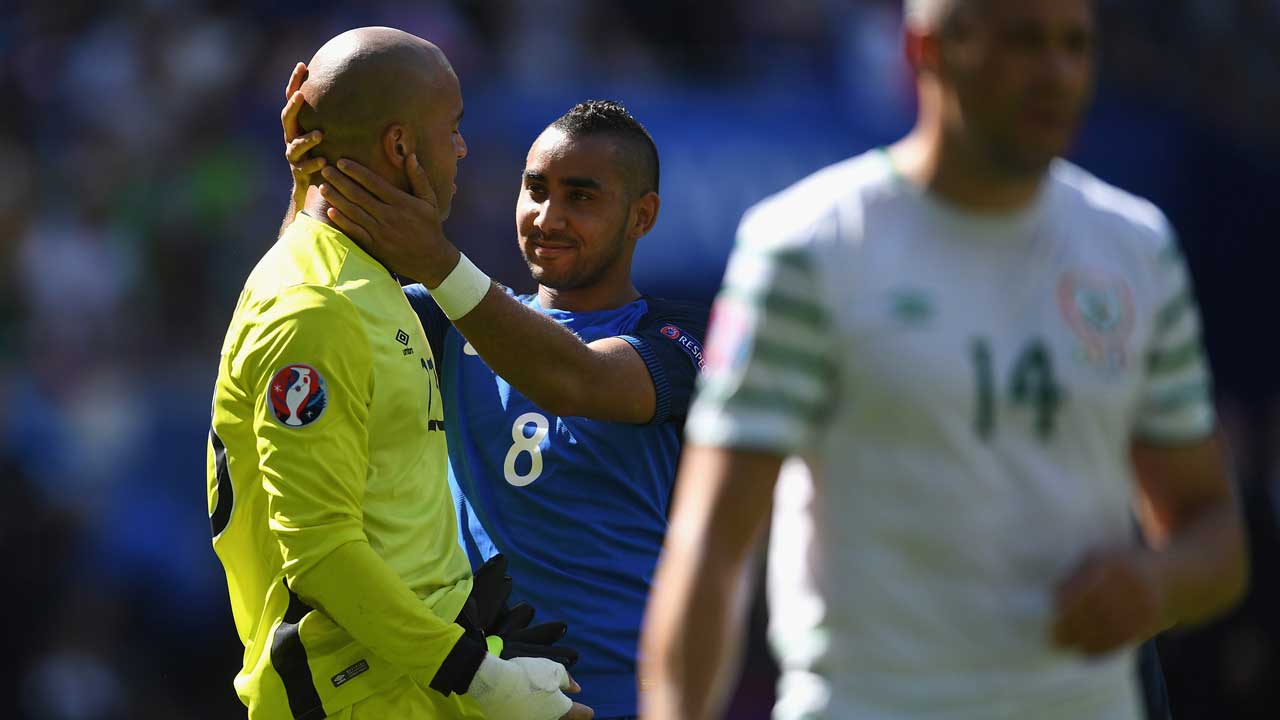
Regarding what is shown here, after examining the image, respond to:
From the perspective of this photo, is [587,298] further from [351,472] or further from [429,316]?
[351,472]

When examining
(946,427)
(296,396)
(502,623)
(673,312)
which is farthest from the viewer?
(673,312)

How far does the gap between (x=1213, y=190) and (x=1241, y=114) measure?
3.23 feet

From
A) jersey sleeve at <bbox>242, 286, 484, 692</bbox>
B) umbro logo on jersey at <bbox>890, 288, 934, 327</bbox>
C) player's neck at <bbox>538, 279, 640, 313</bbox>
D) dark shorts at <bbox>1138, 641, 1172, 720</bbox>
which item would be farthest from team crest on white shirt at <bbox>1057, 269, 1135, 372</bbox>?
player's neck at <bbox>538, 279, 640, 313</bbox>

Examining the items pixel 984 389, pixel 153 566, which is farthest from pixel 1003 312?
pixel 153 566

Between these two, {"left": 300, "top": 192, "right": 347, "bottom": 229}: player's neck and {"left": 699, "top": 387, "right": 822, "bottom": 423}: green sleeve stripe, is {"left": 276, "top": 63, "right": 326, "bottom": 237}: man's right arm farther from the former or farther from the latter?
{"left": 699, "top": 387, "right": 822, "bottom": 423}: green sleeve stripe

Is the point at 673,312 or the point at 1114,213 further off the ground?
Answer: the point at 1114,213

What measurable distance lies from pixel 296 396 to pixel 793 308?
1.32 metres

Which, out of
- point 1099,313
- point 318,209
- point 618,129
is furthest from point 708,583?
point 618,129

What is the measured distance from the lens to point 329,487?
3510 mm

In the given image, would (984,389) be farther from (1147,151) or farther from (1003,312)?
(1147,151)

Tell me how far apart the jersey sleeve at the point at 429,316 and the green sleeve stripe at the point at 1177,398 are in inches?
Answer: 89.1

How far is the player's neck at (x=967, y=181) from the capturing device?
2.64 meters

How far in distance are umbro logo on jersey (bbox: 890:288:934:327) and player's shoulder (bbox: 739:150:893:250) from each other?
13 cm

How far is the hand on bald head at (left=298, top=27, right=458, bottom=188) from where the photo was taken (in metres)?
3.85
